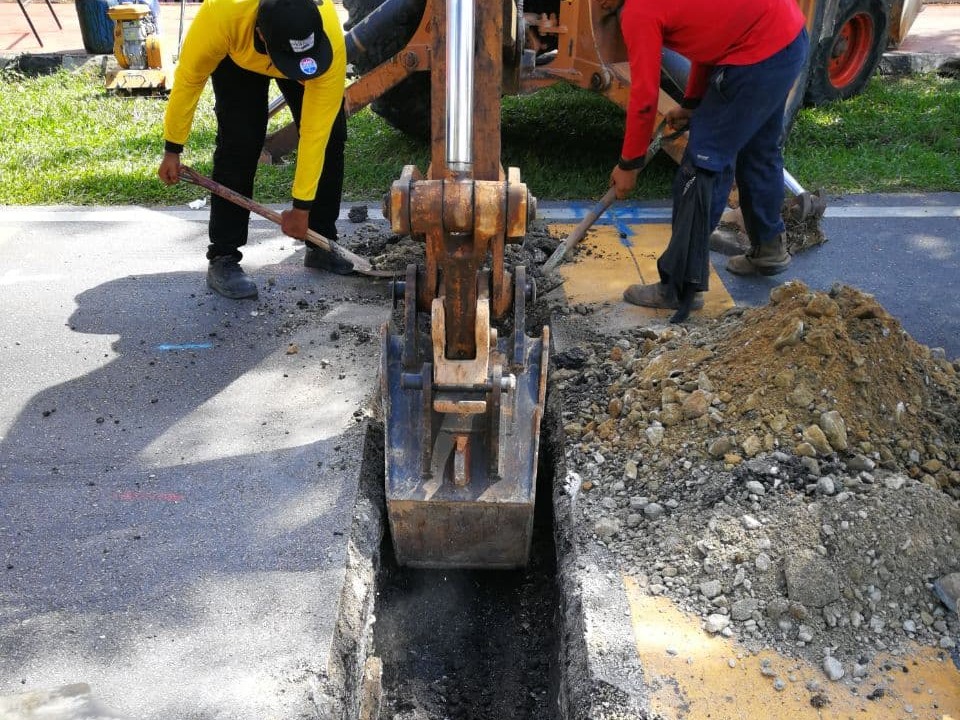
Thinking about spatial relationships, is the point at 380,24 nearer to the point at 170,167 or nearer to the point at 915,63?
the point at 170,167

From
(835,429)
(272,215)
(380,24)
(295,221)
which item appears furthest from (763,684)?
(380,24)

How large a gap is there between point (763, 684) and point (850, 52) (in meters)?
7.06

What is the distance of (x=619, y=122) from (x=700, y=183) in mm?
3212

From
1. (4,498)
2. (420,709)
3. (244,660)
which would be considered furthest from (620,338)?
(4,498)

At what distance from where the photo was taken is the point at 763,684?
2.41 m

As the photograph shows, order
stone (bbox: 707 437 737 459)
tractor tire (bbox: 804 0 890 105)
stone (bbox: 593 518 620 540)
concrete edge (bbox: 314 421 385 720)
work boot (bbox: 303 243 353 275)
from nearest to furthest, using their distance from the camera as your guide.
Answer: concrete edge (bbox: 314 421 385 720) → stone (bbox: 593 518 620 540) → stone (bbox: 707 437 737 459) → work boot (bbox: 303 243 353 275) → tractor tire (bbox: 804 0 890 105)

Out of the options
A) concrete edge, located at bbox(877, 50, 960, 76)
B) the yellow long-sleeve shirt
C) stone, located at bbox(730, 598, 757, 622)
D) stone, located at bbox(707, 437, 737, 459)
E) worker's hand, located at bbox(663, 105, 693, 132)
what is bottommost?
stone, located at bbox(730, 598, 757, 622)

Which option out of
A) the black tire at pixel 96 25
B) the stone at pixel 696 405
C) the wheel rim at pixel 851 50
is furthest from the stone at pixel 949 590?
the black tire at pixel 96 25

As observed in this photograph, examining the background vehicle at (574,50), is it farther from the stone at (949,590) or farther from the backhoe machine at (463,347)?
the stone at (949,590)

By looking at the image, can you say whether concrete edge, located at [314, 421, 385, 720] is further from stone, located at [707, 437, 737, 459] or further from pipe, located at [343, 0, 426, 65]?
pipe, located at [343, 0, 426, 65]

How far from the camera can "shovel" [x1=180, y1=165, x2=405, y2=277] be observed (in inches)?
166

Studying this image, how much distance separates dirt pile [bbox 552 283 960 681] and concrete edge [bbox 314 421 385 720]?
75 cm

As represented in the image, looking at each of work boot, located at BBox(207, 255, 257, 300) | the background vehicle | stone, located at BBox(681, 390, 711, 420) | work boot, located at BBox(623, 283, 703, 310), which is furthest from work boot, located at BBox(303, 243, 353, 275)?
stone, located at BBox(681, 390, 711, 420)

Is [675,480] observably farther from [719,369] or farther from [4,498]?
[4,498]
